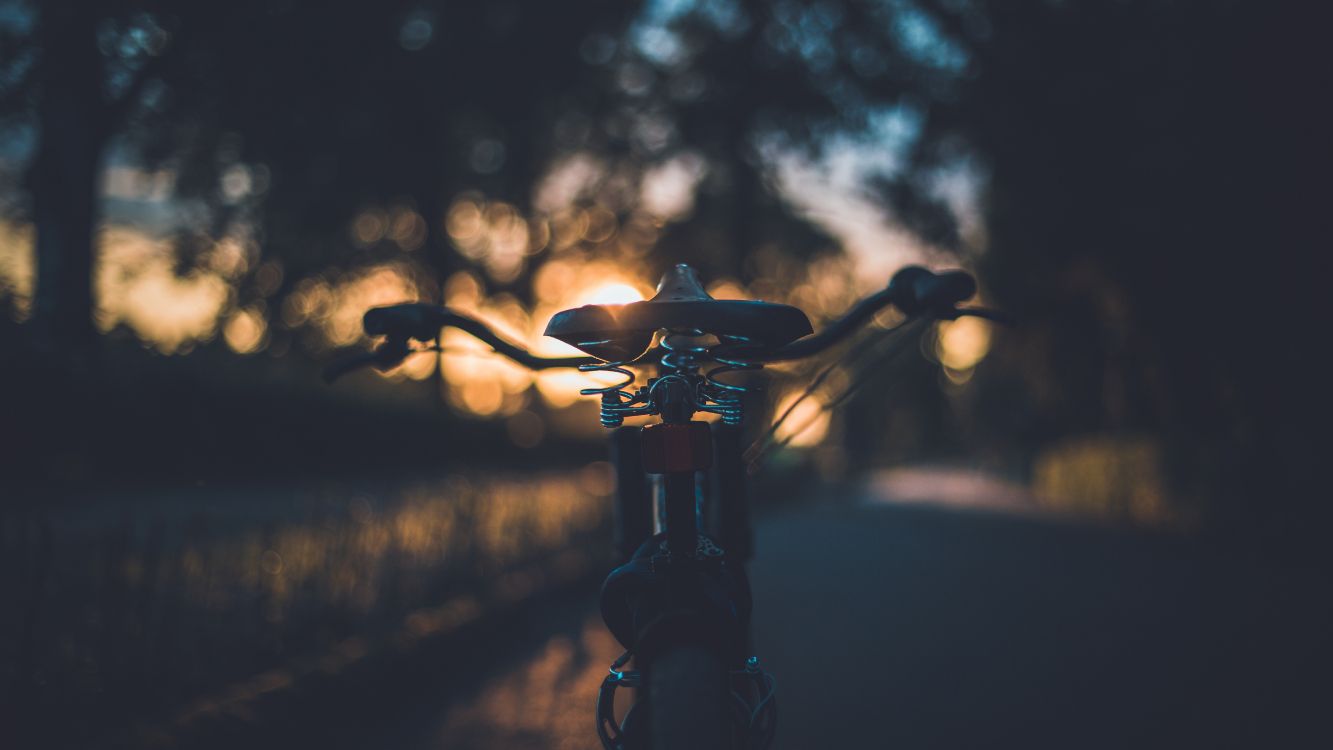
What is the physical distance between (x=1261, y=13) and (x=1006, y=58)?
11.0 feet

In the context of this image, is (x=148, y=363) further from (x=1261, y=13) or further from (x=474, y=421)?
(x=1261, y=13)

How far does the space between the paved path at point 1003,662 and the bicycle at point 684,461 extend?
2665 mm

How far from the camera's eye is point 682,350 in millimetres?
2242

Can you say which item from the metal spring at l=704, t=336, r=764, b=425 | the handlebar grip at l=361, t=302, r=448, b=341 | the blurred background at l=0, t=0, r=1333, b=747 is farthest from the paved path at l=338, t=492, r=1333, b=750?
the metal spring at l=704, t=336, r=764, b=425

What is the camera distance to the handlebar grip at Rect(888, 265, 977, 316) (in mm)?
2387

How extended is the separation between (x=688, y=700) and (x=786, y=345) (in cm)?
98

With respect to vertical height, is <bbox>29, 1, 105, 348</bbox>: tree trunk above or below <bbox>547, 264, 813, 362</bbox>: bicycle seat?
above

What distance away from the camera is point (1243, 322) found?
43.6 feet

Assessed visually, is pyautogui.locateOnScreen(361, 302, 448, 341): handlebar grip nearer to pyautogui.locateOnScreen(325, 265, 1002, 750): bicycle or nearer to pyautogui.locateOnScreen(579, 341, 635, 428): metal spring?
pyautogui.locateOnScreen(325, 265, 1002, 750): bicycle

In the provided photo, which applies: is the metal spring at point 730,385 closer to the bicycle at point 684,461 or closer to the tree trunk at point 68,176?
the bicycle at point 684,461

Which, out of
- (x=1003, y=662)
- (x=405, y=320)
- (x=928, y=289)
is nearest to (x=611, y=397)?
(x=405, y=320)

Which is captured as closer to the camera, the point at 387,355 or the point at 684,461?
the point at 684,461

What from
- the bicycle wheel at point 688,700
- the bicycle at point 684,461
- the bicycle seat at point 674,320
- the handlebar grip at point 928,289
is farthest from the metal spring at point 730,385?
the bicycle wheel at point 688,700

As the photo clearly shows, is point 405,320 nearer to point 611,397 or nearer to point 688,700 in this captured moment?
point 611,397
